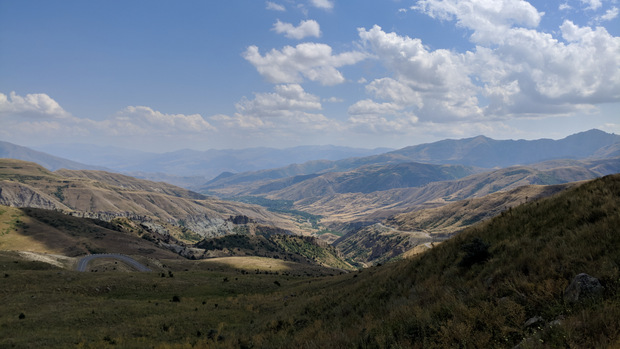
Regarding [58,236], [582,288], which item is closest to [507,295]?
[582,288]

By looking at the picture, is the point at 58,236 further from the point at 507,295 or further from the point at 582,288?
the point at 582,288

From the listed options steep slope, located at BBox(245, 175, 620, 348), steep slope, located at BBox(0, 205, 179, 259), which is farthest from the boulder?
steep slope, located at BBox(0, 205, 179, 259)

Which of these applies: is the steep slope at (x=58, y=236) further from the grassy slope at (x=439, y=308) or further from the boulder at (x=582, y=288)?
the boulder at (x=582, y=288)

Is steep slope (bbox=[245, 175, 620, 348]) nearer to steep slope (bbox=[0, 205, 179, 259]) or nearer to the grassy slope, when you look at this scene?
the grassy slope

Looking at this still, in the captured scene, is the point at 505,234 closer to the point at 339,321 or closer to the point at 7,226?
the point at 339,321

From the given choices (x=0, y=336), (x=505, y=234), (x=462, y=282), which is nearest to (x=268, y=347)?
(x=462, y=282)
